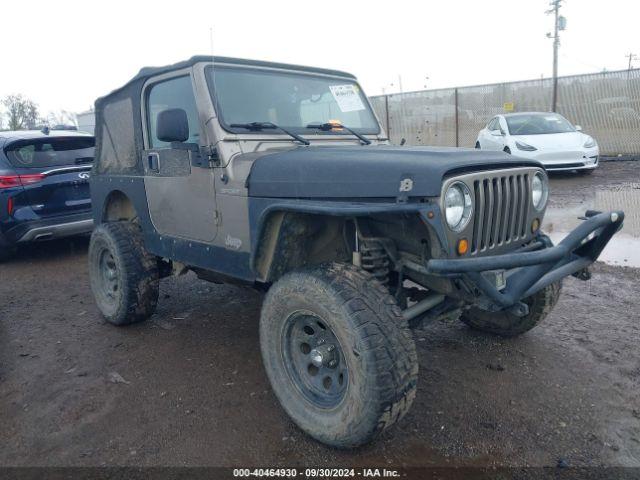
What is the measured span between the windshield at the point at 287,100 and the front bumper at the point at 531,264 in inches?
67.5

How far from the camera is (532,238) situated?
2.96 m

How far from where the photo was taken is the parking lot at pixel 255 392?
8.65 ft

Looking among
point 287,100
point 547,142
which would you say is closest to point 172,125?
point 287,100

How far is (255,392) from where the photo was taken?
3.26m

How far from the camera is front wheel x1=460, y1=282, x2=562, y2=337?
11.3 feet

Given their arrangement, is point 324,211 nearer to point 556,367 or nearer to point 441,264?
point 441,264

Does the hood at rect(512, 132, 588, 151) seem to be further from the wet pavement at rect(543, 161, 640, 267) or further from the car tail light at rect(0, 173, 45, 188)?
the car tail light at rect(0, 173, 45, 188)

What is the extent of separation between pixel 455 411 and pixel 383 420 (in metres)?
0.74

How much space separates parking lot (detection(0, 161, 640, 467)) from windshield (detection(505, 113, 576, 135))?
744 cm

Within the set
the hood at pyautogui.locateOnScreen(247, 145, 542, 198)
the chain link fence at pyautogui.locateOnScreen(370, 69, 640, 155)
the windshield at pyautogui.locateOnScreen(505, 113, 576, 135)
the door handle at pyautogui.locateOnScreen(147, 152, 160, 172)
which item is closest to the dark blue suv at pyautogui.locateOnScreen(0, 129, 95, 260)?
the door handle at pyautogui.locateOnScreen(147, 152, 160, 172)

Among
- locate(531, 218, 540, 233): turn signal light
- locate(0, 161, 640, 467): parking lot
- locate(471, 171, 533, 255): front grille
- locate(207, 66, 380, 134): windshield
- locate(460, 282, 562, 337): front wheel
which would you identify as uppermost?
locate(207, 66, 380, 134): windshield

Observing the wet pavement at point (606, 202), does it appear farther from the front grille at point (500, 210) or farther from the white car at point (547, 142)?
Result: the front grille at point (500, 210)

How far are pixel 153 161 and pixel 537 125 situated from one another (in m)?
10.4

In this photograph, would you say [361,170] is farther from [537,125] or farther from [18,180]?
[537,125]
